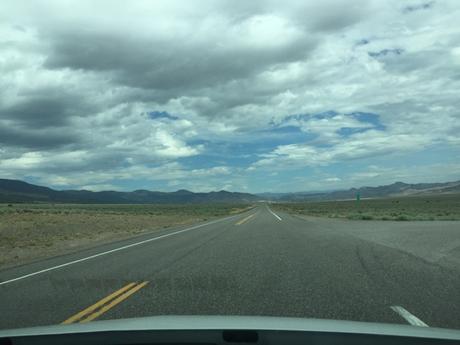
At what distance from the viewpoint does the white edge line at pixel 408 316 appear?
6.69 metres

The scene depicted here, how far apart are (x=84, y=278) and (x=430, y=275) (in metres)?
7.04

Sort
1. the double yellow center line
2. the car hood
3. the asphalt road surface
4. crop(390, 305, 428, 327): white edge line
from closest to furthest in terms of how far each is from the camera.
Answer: the car hood < crop(390, 305, 428, 327): white edge line < the double yellow center line < the asphalt road surface

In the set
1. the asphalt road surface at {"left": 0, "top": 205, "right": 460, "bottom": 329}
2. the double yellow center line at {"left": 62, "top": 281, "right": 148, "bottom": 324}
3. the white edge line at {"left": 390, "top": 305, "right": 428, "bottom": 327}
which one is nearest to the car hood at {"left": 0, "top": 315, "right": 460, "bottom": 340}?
the white edge line at {"left": 390, "top": 305, "right": 428, "bottom": 327}

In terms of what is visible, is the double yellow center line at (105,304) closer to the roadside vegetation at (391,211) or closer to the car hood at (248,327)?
the car hood at (248,327)

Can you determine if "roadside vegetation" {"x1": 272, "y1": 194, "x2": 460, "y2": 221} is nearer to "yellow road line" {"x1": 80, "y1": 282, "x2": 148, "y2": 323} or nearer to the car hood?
"yellow road line" {"x1": 80, "y1": 282, "x2": 148, "y2": 323}

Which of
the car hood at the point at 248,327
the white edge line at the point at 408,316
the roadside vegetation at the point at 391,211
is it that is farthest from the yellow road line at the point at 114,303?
the roadside vegetation at the point at 391,211

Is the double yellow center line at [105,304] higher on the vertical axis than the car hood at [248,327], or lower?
lower

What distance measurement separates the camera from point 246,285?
9.86 meters

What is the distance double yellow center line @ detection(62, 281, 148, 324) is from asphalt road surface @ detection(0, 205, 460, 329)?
2 cm

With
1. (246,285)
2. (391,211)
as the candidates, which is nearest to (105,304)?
(246,285)

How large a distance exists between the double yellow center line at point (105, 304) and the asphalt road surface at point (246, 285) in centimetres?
2

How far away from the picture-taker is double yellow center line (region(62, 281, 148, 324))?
24.3ft

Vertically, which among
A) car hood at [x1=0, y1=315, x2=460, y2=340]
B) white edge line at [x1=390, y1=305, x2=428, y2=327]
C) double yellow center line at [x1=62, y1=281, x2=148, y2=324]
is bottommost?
white edge line at [x1=390, y1=305, x2=428, y2=327]

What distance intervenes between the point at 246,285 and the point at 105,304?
266 centimetres
